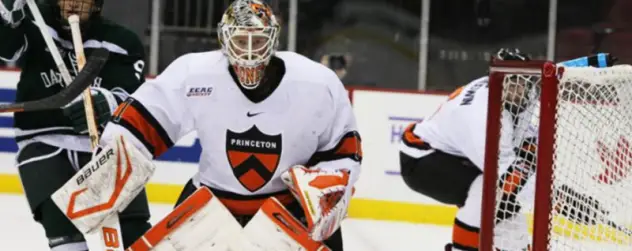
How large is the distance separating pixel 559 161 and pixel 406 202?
296 cm

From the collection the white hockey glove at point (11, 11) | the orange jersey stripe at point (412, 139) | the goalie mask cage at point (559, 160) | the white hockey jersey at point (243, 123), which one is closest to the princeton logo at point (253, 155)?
the white hockey jersey at point (243, 123)

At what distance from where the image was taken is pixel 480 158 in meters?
2.52

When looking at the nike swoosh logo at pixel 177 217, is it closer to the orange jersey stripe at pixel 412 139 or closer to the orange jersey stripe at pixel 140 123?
the orange jersey stripe at pixel 140 123

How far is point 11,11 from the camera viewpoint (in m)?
2.34

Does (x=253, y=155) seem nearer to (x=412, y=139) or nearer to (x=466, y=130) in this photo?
(x=466, y=130)

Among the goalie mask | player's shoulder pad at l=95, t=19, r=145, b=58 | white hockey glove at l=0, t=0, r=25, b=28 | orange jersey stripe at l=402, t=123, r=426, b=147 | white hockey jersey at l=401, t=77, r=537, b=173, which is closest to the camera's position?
the goalie mask

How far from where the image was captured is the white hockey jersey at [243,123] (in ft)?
6.64

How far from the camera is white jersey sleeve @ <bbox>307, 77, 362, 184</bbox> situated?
2053 millimetres

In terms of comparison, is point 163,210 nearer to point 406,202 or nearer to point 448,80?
point 406,202

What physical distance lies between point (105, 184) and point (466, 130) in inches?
39.3

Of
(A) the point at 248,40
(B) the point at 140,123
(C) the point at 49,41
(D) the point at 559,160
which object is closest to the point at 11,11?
(C) the point at 49,41

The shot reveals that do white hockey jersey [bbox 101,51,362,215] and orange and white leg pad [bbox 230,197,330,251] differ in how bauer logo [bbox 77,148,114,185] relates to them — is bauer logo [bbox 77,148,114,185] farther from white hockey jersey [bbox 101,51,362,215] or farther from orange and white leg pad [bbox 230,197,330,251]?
orange and white leg pad [bbox 230,197,330,251]

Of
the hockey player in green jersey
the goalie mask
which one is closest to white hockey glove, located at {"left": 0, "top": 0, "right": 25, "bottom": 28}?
the hockey player in green jersey

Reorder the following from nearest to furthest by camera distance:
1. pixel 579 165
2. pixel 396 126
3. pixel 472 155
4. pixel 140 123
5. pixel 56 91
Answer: pixel 140 123 → pixel 579 165 → pixel 56 91 → pixel 472 155 → pixel 396 126
